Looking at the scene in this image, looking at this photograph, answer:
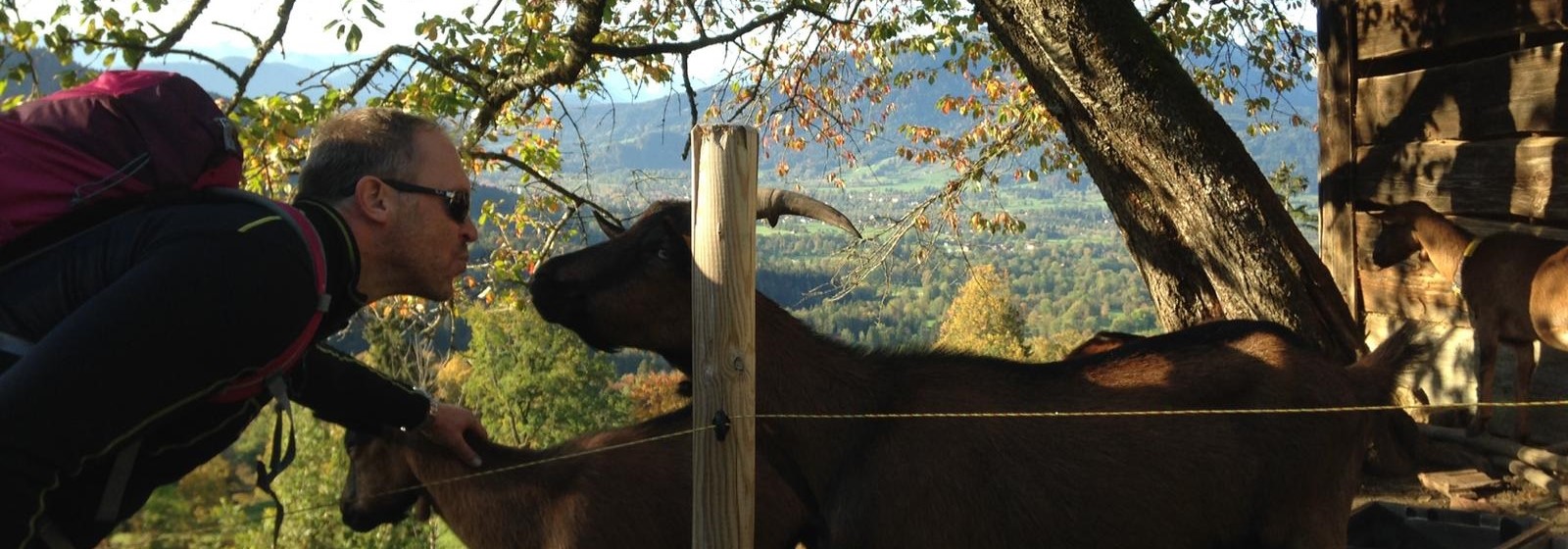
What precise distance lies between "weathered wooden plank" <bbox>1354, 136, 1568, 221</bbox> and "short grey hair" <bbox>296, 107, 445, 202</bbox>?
21.2 feet

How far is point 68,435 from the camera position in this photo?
1.94 m

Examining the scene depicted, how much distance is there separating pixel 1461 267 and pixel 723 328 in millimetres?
5965

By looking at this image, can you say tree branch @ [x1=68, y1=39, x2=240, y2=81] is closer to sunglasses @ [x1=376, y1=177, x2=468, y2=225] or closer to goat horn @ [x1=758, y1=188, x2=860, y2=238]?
goat horn @ [x1=758, y1=188, x2=860, y2=238]

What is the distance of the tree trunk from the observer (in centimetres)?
664

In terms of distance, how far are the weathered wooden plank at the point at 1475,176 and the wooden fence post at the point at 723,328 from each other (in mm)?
5458

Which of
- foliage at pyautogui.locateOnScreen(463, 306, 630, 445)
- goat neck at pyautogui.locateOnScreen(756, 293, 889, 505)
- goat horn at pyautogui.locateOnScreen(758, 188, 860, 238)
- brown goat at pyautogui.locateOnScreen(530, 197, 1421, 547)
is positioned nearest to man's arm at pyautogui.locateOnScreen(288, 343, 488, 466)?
brown goat at pyautogui.locateOnScreen(530, 197, 1421, 547)

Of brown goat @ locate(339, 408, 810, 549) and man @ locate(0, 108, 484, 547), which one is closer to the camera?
man @ locate(0, 108, 484, 547)

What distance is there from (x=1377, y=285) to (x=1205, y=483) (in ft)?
17.0

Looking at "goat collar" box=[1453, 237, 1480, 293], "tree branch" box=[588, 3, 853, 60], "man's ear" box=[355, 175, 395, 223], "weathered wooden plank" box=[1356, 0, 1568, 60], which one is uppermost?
"tree branch" box=[588, 3, 853, 60]

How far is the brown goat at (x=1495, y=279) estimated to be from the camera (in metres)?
7.16

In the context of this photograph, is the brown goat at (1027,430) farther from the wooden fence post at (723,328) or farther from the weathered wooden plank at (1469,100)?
the weathered wooden plank at (1469,100)

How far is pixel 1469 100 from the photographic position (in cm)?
725

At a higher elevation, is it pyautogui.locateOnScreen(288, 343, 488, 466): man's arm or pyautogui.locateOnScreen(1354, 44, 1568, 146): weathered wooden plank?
pyautogui.locateOnScreen(1354, 44, 1568, 146): weathered wooden plank

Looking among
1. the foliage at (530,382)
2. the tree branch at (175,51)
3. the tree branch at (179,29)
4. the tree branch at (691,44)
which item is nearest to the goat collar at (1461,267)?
the tree branch at (691,44)
